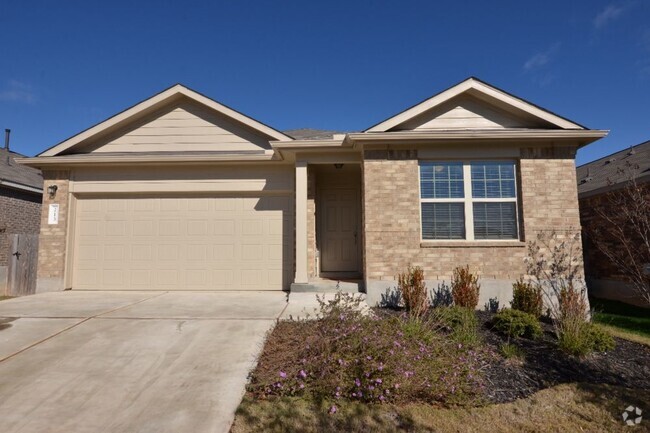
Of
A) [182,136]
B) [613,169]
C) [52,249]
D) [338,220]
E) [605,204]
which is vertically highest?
[182,136]

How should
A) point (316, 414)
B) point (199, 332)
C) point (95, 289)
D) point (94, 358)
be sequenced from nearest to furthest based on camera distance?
1. point (316, 414)
2. point (94, 358)
3. point (199, 332)
4. point (95, 289)

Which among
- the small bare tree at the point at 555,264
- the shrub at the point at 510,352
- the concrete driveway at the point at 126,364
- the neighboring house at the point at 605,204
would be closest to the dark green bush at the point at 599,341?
the shrub at the point at 510,352

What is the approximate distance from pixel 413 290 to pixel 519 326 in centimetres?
195

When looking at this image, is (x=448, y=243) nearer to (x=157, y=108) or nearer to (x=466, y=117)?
(x=466, y=117)

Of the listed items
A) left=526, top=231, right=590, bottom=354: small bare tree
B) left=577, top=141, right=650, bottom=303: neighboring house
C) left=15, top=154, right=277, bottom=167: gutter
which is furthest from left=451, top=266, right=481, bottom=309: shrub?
left=15, top=154, right=277, bottom=167: gutter

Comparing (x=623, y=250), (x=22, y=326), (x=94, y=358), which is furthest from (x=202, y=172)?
(x=623, y=250)

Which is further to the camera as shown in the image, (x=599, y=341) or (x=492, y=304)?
(x=492, y=304)

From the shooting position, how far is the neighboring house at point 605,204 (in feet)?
30.7

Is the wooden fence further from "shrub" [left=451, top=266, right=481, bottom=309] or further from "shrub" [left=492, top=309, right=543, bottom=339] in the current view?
"shrub" [left=492, top=309, right=543, bottom=339]

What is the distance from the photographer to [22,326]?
18.5 ft

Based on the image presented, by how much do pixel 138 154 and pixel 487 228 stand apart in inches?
342

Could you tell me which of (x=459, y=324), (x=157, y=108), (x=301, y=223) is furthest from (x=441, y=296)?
(x=157, y=108)

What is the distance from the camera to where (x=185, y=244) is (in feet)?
30.2

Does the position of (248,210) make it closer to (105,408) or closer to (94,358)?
(94,358)
